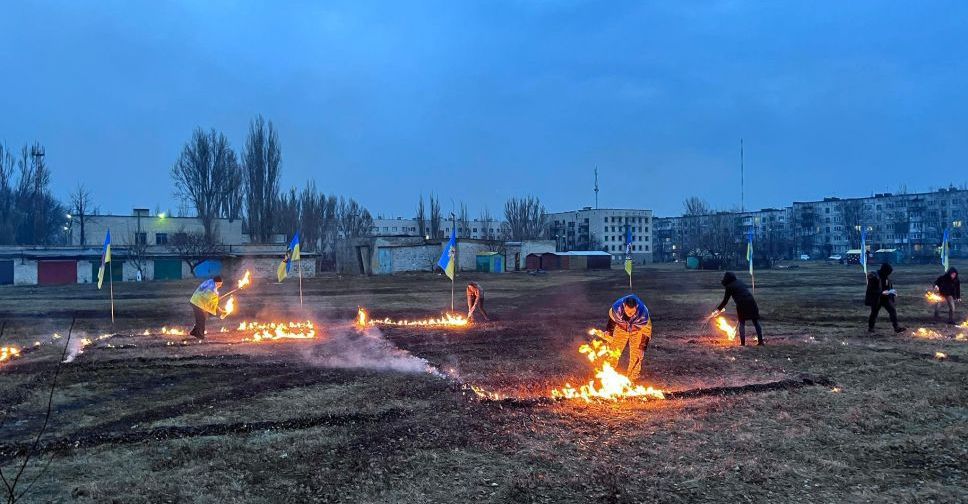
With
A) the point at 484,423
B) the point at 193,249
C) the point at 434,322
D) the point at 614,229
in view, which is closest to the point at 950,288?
the point at 434,322

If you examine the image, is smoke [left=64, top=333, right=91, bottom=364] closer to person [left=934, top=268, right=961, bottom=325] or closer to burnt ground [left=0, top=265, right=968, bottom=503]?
burnt ground [left=0, top=265, right=968, bottom=503]

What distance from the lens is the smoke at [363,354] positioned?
38.3ft

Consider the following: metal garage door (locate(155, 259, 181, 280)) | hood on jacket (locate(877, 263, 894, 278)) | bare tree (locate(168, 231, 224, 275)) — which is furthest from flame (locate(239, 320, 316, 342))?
metal garage door (locate(155, 259, 181, 280))

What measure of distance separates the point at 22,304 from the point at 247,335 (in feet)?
69.9

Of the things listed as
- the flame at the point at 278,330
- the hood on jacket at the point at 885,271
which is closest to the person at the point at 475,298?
the flame at the point at 278,330

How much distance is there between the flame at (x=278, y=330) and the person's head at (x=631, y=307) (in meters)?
9.61

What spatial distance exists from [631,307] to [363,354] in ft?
21.1

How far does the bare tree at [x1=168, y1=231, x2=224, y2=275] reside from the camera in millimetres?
56469

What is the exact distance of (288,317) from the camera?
2209 centimetres

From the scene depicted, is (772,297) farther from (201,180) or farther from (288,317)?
(201,180)

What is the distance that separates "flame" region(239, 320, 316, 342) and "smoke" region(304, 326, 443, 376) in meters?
0.75

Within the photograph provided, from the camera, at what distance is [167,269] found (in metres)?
56.7

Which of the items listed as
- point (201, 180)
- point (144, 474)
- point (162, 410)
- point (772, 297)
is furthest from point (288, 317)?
point (201, 180)

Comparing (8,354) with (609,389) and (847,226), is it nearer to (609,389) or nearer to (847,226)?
(609,389)
